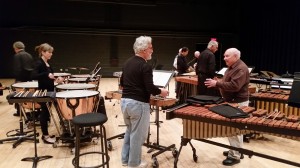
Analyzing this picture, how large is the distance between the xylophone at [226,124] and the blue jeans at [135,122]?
41 centimetres

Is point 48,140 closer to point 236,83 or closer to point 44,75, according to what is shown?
point 44,75

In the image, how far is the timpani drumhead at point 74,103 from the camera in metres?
3.98

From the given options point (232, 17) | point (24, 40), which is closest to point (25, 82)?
point (24, 40)

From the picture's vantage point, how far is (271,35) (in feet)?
40.1

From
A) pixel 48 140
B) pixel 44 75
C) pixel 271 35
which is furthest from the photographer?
pixel 271 35

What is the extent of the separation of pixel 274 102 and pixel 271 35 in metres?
8.80

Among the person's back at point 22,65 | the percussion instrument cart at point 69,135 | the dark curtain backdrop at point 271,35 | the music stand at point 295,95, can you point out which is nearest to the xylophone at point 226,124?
the music stand at point 295,95

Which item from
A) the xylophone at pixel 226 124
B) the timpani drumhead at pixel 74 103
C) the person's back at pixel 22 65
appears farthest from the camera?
the person's back at pixel 22 65

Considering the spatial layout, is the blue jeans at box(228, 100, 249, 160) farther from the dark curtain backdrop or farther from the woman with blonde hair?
the dark curtain backdrop

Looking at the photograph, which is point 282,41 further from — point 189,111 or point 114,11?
point 189,111

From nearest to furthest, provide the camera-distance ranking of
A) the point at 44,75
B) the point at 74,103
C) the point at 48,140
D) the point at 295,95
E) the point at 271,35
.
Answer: the point at 295,95, the point at 74,103, the point at 44,75, the point at 48,140, the point at 271,35

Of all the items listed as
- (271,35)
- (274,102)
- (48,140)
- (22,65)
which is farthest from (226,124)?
(271,35)

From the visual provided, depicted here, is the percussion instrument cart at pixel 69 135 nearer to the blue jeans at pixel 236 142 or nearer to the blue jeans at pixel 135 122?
the blue jeans at pixel 135 122

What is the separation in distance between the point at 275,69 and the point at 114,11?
7623 millimetres
